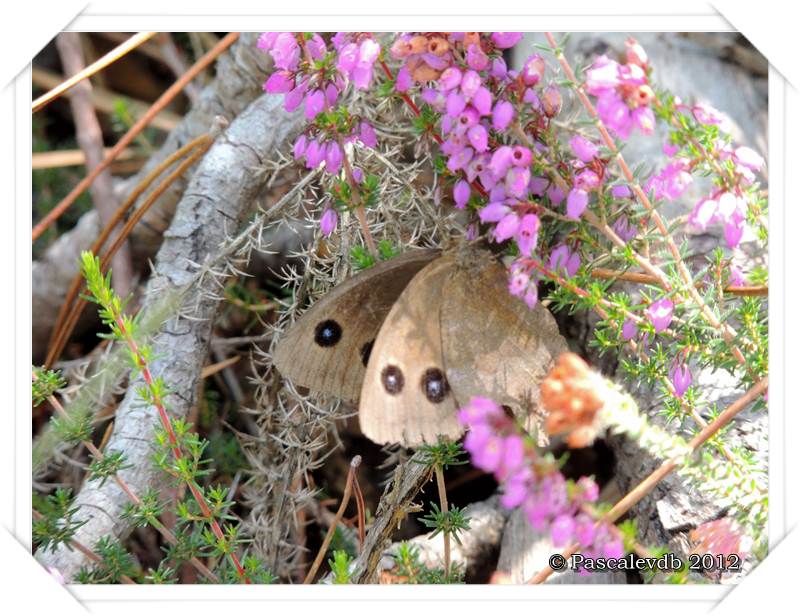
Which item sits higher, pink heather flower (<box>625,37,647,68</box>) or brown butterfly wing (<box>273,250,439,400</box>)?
pink heather flower (<box>625,37,647,68</box>)

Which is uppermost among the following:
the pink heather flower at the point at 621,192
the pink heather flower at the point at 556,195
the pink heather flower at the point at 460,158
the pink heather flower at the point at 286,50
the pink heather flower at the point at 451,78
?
the pink heather flower at the point at 286,50

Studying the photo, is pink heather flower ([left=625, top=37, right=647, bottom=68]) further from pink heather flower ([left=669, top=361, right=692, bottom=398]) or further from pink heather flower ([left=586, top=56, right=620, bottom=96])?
pink heather flower ([left=669, top=361, right=692, bottom=398])

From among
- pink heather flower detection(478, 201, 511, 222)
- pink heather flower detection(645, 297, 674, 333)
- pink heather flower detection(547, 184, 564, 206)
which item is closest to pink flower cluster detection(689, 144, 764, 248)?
pink heather flower detection(645, 297, 674, 333)

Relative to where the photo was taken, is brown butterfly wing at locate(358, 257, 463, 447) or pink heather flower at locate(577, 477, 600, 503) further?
brown butterfly wing at locate(358, 257, 463, 447)

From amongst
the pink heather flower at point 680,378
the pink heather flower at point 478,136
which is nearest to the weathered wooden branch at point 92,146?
the pink heather flower at point 478,136

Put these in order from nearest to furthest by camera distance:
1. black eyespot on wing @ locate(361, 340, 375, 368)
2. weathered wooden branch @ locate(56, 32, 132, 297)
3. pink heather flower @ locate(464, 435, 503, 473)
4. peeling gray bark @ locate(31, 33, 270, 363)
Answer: pink heather flower @ locate(464, 435, 503, 473) → black eyespot on wing @ locate(361, 340, 375, 368) → peeling gray bark @ locate(31, 33, 270, 363) → weathered wooden branch @ locate(56, 32, 132, 297)

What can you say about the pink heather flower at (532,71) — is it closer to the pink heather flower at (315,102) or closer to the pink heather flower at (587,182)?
the pink heather flower at (587,182)

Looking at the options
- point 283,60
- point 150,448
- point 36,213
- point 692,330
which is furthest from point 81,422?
point 36,213
